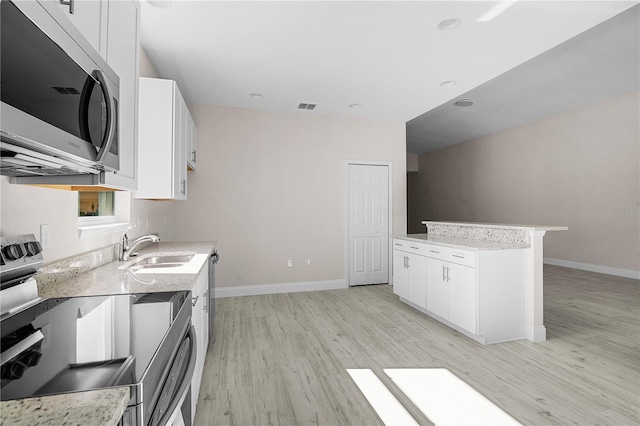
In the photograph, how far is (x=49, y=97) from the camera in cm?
90

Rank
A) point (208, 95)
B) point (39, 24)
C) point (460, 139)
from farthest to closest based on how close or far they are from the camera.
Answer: point (460, 139) < point (208, 95) < point (39, 24)

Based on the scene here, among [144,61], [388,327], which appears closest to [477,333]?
[388,327]

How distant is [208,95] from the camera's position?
4.29 meters

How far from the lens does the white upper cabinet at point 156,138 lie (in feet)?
8.43

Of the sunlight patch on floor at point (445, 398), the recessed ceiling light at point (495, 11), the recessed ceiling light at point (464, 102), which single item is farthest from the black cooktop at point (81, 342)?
the recessed ceiling light at point (464, 102)

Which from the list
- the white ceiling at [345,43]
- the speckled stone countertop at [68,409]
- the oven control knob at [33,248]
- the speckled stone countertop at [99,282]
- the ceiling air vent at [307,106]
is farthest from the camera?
the ceiling air vent at [307,106]

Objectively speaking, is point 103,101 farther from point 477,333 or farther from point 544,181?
point 544,181

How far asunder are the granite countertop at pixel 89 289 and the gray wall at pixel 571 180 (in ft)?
23.3

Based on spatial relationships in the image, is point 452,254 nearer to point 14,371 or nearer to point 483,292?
point 483,292

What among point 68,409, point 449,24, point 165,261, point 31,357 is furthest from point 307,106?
point 68,409

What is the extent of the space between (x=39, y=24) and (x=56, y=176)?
716 millimetres

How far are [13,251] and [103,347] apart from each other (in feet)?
2.38

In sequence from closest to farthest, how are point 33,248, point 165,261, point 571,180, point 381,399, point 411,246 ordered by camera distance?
point 33,248, point 381,399, point 165,261, point 411,246, point 571,180

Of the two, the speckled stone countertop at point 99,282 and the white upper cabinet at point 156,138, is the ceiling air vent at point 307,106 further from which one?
the speckled stone countertop at point 99,282
